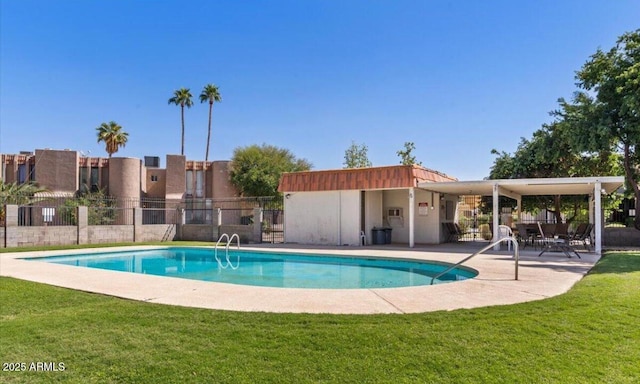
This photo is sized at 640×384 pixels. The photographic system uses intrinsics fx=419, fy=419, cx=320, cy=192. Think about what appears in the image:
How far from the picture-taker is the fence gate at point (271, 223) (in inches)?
835

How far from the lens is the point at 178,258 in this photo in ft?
52.6

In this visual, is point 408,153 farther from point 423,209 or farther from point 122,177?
point 122,177

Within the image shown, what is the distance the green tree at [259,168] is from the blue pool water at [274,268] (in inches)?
659

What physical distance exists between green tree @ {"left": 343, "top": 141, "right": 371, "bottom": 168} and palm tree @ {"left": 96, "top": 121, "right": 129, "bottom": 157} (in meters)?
22.6

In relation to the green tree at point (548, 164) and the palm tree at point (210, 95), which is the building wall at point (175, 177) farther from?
the green tree at point (548, 164)

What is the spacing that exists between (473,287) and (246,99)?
Result: 911 inches

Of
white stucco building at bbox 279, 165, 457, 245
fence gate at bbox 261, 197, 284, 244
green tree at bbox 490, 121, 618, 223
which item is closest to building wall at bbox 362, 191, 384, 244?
white stucco building at bbox 279, 165, 457, 245

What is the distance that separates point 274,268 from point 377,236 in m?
7.01

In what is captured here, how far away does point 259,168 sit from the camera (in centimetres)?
3494

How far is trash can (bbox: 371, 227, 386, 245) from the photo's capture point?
18438 mm

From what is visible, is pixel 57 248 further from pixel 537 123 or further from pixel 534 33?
pixel 537 123

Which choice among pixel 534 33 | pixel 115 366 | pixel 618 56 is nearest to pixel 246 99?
pixel 534 33

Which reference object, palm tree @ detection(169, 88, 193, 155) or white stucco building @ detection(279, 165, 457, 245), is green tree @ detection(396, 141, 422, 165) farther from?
palm tree @ detection(169, 88, 193, 155)

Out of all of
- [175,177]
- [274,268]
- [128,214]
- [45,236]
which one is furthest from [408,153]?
[45,236]
